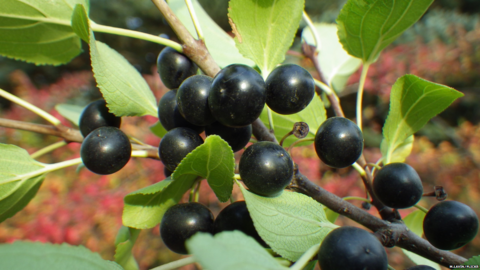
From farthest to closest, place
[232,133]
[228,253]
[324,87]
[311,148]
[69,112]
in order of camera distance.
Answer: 1. [311,148]
2. [69,112]
3. [324,87]
4. [232,133]
5. [228,253]

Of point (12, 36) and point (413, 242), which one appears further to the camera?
point (12, 36)

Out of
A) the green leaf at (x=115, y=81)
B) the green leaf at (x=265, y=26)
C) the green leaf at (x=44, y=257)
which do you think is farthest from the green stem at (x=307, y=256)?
the green leaf at (x=115, y=81)

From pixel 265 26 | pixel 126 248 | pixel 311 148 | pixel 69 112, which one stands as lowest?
pixel 311 148

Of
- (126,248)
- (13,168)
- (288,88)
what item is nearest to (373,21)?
(288,88)

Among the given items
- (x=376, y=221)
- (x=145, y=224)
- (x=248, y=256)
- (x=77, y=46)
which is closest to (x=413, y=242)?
(x=376, y=221)

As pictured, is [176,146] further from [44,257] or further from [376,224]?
[376,224]

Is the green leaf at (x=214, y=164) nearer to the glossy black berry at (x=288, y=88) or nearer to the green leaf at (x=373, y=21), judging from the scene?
the glossy black berry at (x=288, y=88)

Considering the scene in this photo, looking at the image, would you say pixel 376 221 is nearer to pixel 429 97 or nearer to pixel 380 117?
pixel 429 97
